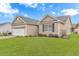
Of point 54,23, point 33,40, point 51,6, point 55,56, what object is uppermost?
point 51,6

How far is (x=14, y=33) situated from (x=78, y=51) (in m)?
0.63

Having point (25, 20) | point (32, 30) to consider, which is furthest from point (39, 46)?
point (25, 20)

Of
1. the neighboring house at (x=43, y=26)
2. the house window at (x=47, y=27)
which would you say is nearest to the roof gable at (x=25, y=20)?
the neighboring house at (x=43, y=26)

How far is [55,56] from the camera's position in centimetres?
227

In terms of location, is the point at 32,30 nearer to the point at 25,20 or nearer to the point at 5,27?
the point at 25,20

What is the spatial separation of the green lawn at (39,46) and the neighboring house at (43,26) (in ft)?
0.21

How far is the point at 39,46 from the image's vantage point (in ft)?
7.55

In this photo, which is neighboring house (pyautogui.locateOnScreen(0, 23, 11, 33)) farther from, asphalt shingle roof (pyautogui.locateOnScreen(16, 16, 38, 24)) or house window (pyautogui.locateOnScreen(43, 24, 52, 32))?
house window (pyautogui.locateOnScreen(43, 24, 52, 32))

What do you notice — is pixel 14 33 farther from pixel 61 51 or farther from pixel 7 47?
pixel 61 51

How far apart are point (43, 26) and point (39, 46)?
20cm

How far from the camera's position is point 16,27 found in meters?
2.37

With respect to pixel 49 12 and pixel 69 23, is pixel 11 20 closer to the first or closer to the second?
pixel 49 12

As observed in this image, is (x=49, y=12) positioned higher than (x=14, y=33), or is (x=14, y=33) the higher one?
(x=49, y=12)

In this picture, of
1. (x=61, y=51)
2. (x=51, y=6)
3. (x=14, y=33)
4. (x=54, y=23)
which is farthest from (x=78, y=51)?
(x=14, y=33)
